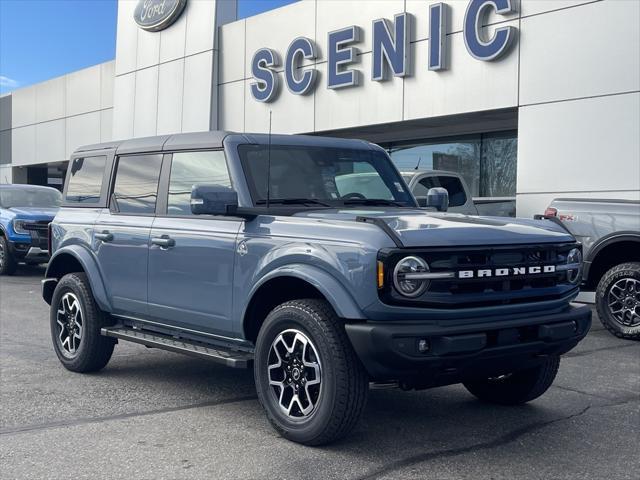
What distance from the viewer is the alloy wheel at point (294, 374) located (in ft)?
14.7

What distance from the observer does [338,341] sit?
4.28 metres

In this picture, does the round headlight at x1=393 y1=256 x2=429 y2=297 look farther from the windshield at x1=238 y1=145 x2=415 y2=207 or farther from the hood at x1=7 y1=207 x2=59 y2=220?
the hood at x1=7 y1=207 x2=59 y2=220

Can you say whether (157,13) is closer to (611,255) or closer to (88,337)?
(611,255)

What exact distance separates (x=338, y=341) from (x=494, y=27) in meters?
11.3

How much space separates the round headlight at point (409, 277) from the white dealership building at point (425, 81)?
30.7 feet

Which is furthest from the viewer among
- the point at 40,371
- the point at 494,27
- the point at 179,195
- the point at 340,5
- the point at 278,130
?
the point at 278,130

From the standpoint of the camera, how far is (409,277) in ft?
13.5

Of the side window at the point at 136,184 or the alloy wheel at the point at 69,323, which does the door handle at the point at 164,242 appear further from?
the alloy wheel at the point at 69,323

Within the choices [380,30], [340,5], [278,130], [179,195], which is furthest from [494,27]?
[179,195]

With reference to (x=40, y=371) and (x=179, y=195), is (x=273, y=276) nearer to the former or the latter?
(x=179, y=195)

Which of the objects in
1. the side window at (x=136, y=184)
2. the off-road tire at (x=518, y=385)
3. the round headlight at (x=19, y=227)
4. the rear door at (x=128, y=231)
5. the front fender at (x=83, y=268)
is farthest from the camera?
the round headlight at (x=19, y=227)

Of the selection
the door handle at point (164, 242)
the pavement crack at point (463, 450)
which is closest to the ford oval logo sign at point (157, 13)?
the door handle at point (164, 242)

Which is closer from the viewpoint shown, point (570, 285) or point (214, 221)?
point (570, 285)

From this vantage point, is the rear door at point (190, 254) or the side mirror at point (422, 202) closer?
the rear door at point (190, 254)
